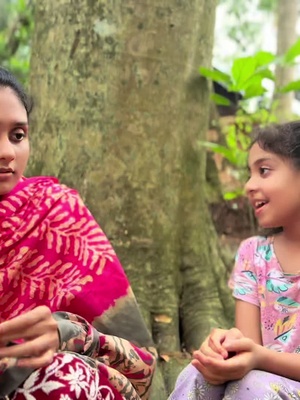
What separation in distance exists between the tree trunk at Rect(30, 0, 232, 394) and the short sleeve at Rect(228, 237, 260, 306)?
824 mm

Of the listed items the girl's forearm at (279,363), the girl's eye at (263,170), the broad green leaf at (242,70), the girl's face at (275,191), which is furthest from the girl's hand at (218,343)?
the broad green leaf at (242,70)

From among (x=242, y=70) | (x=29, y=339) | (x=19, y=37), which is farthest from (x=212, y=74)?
(x=19, y=37)

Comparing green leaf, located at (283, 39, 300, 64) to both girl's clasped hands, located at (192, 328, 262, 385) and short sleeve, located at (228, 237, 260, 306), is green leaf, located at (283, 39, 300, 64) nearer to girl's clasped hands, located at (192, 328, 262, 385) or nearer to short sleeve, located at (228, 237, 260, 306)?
short sleeve, located at (228, 237, 260, 306)

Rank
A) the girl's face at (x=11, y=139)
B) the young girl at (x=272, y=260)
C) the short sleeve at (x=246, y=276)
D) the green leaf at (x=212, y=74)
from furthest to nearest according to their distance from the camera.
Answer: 1. the green leaf at (x=212, y=74)
2. the short sleeve at (x=246, y=276)
3. the young girl at (x=272, y=260)
4. the girl's face at (x=11, y=139)

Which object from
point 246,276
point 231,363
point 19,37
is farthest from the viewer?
point 19,37

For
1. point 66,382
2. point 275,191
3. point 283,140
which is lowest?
point 66,382

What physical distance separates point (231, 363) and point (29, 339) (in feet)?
2.02

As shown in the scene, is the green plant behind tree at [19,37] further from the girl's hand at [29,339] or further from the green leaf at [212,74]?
the girl's hand at [29,339]

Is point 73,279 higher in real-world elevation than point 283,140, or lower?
lower

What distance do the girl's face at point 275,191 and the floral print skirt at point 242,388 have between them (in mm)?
591

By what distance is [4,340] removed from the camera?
69.0 inches

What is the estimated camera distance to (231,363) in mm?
2027

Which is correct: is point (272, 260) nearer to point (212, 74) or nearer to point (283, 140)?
point (283, 140)

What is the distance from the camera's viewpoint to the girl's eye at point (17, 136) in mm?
2234
